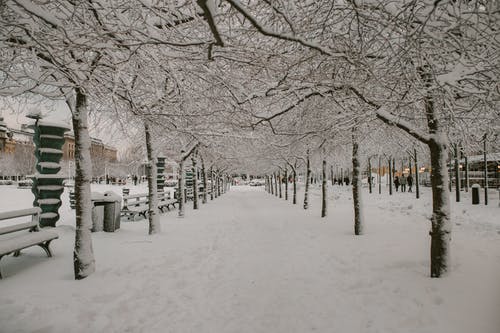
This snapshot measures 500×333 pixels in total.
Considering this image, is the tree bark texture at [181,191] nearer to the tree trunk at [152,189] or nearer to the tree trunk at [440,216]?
the tree trunk at [152,189]

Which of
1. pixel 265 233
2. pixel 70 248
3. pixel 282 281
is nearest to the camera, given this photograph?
pixel 282 281

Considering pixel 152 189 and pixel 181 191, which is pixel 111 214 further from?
pixel 181 191

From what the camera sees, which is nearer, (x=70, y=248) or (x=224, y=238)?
(x=70, y=248)

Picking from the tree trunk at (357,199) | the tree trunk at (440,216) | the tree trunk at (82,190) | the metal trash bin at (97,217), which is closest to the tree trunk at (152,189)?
the metal trash bin at (97,217)

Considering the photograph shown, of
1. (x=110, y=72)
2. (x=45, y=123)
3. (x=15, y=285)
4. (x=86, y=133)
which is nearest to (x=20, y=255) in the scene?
Result: (x=15, y=285)

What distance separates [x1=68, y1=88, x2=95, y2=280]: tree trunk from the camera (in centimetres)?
549

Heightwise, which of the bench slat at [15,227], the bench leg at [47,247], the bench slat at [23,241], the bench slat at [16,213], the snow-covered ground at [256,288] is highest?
the bench slat at [16,213]

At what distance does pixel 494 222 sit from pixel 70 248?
46.8ft

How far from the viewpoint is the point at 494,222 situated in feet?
37.7

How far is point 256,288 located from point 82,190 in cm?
363

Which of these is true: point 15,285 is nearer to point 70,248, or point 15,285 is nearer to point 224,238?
point 70,248

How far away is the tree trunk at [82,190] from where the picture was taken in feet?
18.0

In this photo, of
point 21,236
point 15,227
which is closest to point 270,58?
point 15,227

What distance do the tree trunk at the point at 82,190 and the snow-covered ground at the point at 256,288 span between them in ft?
1.31
